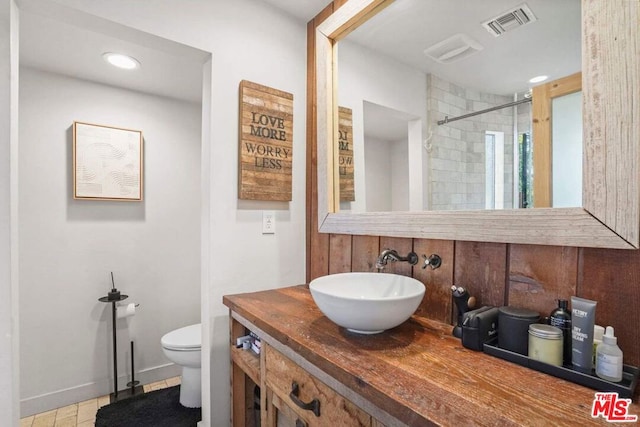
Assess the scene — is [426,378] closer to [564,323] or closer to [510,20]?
[564,323]

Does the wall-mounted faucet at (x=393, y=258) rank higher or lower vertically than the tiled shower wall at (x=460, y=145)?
lower

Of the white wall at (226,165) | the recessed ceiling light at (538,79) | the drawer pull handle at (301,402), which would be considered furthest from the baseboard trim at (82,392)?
the recessed ceiling light at (538,79)

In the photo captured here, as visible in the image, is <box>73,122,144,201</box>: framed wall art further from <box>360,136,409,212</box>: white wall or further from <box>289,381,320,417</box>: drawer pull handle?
<box>289,381,320,417</box>: drawer pull handle

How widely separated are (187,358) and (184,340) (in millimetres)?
141

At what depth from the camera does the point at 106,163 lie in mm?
2227

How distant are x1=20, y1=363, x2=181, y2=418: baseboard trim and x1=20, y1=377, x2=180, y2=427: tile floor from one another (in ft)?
0.10

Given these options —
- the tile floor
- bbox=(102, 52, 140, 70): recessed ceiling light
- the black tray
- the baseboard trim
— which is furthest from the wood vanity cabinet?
bbox=(102, 52, 140, 70): recessed ceiling light

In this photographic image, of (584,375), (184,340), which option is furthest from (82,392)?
(584,375)

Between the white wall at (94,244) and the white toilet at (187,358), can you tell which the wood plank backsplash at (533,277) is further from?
the white wall at (94,244)

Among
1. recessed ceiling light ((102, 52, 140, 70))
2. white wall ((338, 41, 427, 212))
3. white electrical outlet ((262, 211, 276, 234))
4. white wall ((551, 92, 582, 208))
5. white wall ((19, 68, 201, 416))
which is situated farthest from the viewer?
white wall ((19, 68, 201, 416))

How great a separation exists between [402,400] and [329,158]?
1.18 m

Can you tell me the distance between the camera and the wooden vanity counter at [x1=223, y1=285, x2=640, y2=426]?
1.93 feet

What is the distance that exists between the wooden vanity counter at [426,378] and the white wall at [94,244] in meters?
1.75

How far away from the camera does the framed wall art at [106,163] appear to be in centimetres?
213
